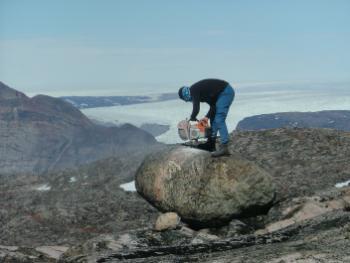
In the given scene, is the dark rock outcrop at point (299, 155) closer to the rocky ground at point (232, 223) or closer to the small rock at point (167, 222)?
the rocky ground at point (232, 223)

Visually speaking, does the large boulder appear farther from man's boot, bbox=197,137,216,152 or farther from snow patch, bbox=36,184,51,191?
snow patch, bbox=36,184,51,191

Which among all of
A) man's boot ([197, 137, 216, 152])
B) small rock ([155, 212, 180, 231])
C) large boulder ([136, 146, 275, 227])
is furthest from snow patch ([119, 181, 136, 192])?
small rock ([155, 212, 180, 231])

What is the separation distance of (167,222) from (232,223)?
2706 millimetres

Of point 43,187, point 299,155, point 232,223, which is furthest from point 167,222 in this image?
point 43,187

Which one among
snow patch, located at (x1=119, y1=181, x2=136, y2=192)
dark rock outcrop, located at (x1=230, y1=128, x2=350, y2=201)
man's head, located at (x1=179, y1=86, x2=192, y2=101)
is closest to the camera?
man's head, located at (x1=179, y1=86, x2=192, y2=101)

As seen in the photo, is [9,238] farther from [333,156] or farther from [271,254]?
[271,254]

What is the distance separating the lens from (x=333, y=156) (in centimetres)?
3734

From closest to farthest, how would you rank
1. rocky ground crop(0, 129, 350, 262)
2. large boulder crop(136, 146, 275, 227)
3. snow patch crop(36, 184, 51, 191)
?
1. rocky ground crop(0, 129, 350, 262)
2. large boulder crop(136, 146, 275, 227)
3. snow patch crop(36, 184, 51, 191)

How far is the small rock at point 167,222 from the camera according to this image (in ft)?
67.6

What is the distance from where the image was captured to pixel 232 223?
2159 centimetres

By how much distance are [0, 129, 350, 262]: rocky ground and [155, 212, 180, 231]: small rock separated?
0.24 m

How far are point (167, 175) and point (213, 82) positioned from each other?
4267 mm

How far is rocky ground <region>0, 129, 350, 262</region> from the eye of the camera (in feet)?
38.9

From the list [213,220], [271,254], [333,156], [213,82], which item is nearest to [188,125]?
[213,82]
